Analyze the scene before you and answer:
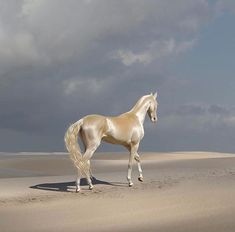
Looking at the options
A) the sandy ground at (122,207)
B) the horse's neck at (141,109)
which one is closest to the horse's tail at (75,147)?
the sandy ground at (122,207)

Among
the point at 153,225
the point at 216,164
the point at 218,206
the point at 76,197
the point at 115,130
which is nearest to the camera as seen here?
the point at 153,225

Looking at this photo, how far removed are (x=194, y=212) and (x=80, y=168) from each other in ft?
14.6

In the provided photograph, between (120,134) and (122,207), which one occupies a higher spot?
(120,134)

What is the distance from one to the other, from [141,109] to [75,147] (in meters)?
2.54

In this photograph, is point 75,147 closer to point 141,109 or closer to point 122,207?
point 141,109

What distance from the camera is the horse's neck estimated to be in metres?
14.2

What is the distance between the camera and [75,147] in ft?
42.2

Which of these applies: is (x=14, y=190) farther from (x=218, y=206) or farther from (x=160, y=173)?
(x=218, y=206)

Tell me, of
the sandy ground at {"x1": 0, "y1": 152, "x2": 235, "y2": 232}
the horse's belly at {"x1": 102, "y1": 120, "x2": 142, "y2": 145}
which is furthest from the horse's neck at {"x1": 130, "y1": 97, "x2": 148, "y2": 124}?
the sandy ground at {"x1": 0, "y1": 152, "x2": 235, "y2": 232}

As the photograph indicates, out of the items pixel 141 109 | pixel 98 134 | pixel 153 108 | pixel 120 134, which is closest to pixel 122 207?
pixel 98 134

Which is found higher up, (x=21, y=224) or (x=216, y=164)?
(x=216, y=164)

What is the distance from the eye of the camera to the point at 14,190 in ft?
46.7

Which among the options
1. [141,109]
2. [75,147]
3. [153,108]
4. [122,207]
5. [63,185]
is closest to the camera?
[122,207]

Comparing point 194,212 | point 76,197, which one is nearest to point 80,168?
point 76,197
